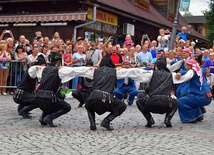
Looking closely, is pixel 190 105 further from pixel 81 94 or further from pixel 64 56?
pixel 64 56

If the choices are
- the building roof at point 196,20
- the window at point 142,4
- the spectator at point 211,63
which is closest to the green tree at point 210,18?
the window at point 142,4

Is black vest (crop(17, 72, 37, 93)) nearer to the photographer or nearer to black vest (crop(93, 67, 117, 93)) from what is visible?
black vest (crop(93, 67, 117, 93))

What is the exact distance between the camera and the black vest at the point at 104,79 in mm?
9748

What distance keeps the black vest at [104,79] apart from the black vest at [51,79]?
850mm

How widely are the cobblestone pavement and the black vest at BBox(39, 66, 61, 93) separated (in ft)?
2.80

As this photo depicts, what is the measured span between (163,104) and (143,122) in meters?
1.13

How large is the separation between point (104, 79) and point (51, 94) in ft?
3.89

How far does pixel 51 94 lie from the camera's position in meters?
10.0

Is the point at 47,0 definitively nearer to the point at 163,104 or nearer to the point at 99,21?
the point at 99,21

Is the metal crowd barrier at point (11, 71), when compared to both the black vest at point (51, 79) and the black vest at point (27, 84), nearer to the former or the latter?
the black vest at point (27, 84)

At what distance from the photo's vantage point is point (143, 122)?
11125mm

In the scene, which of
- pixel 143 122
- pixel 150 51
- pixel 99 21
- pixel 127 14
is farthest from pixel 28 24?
pixel 143 122

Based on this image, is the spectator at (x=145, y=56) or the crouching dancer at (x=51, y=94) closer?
the crouching dancer at (x=51, y=94)

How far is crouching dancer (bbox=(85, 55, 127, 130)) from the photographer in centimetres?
961
